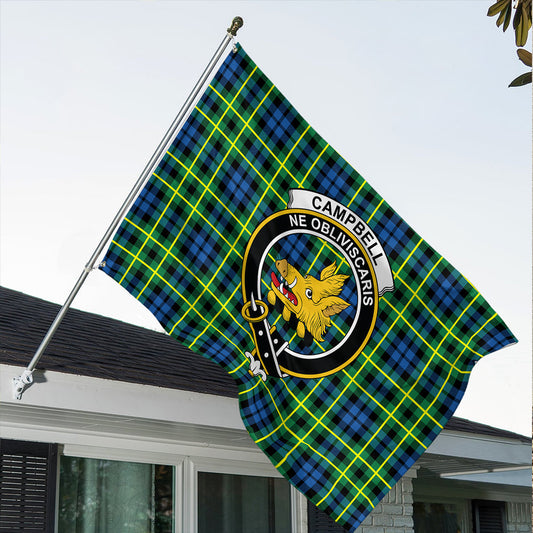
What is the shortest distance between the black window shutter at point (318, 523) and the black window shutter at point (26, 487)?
2.73m

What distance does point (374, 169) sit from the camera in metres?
29.2

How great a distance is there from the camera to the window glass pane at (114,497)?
6.01 m

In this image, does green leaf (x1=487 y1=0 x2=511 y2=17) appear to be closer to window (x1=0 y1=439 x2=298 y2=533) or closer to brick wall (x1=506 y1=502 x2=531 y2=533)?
window (x1=0 y1=439 x2=298 y2=533)

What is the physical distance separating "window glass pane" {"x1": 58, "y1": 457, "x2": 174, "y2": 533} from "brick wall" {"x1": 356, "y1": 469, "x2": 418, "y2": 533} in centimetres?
219

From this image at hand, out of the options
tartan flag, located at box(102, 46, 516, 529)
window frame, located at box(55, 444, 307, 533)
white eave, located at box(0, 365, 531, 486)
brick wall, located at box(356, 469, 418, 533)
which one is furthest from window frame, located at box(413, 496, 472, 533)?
Answer: tartan flag, located at box(102, 46, 516, 529)

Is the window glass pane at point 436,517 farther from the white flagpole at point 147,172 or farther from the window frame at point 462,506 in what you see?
the white flagpole at point 147,172

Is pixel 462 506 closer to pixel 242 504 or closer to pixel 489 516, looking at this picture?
pixel 489 516

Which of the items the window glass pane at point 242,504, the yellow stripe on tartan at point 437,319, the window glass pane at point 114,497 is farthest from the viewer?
the window glass pane at point 242,504

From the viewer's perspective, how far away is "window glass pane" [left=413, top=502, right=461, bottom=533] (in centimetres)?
1064

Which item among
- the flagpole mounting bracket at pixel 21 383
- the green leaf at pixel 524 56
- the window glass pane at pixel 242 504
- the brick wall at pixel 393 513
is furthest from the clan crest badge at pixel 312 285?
the brick wall at pixel 393 513

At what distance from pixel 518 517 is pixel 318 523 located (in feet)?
15.7

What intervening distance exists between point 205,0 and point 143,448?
15717 mm

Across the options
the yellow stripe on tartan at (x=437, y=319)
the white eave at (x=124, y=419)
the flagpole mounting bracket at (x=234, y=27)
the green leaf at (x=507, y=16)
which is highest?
the flagpole mounting bracket at (x=234, y=27)

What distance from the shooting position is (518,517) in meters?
11.4
